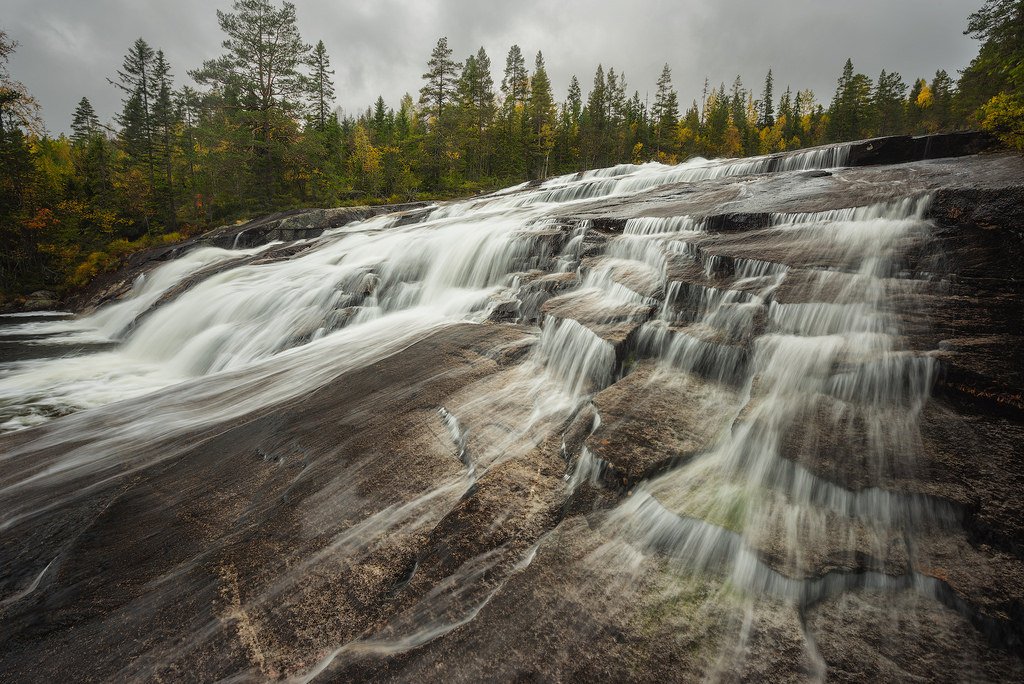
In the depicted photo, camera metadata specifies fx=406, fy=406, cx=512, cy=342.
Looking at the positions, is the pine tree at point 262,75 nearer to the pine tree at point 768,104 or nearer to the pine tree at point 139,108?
the pine tree at point 139,108

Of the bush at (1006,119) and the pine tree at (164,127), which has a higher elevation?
the pine tree at (164,127)

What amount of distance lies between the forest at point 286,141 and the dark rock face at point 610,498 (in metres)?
8.65

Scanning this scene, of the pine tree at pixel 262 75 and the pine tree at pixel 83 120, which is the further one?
the pine tree at pixel 83 120

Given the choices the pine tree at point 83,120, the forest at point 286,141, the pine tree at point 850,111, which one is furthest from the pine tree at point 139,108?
the pine tree at point 850,111

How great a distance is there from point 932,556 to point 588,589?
79.2 inches

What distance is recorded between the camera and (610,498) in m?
3.15

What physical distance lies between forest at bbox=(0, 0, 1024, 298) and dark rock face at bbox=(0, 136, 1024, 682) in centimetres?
865

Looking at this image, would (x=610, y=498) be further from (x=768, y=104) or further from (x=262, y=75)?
(x=768, y=104)

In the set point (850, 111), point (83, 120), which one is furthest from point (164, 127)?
point (850, 111)

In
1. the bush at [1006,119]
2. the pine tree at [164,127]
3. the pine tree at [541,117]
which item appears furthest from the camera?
the pine tree at [541,117]

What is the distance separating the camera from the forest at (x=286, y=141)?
20766 millimetres

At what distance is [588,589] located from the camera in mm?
2529

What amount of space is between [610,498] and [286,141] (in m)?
29.7

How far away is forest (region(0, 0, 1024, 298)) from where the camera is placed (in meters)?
20.8
